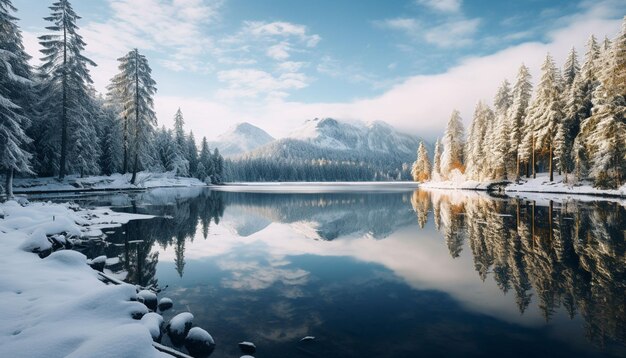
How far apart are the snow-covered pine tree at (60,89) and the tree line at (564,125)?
5283 cm

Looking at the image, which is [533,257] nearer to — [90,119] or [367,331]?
[367,331]

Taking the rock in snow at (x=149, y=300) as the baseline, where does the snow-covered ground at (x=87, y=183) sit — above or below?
above

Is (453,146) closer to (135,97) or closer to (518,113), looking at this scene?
(518,113)

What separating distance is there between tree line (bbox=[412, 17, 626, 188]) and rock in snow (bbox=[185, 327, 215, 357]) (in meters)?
38.4

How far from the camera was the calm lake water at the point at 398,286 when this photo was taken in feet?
17.2

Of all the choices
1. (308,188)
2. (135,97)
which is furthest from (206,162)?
(135,97)

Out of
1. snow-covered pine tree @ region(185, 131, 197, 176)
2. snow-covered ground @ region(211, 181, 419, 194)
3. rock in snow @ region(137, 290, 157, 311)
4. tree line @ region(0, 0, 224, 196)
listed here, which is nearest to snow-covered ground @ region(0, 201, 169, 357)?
rock in snow @ region(137, 290, 157, 311)

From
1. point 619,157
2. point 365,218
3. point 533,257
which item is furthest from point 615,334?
point 619,157

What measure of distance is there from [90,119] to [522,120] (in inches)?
2340

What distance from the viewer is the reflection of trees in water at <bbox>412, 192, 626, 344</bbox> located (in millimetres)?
6336

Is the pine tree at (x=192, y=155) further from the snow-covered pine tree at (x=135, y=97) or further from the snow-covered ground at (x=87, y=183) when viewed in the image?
the snow-covered pine tree at (x=135, y=97)

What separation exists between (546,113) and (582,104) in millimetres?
3756

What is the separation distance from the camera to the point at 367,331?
18.5 ft

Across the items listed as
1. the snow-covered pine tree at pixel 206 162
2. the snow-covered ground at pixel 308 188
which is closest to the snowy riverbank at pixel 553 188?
the snow-covered ground at pixel 308 188
